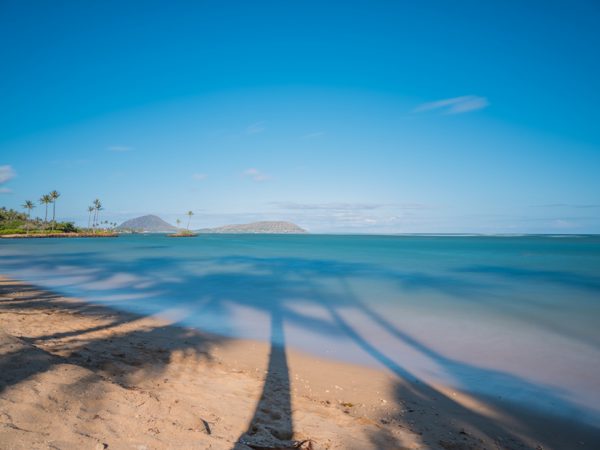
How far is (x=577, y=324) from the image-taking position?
12016 mm

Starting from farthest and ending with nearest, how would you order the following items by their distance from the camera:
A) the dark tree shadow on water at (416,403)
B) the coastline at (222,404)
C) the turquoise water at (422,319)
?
the turquoise water at (422,319), the dark tree shadow on water at (416,403), the coastline at (222,404)

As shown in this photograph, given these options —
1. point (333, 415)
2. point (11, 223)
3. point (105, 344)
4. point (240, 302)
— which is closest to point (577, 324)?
point (333, 415)

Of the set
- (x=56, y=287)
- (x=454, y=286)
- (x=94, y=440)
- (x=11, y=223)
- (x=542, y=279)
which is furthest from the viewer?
(x=11, y=223)

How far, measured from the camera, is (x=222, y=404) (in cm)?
475

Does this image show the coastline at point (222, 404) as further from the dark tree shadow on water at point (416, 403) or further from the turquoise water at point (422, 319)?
the turquoise water at point (422, 319)

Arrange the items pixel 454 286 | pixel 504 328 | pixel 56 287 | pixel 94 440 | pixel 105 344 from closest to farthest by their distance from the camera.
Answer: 1. pixel 94 440
2. pixel 105 344
3. pixel 504 328
4. pixel 56 287
5. pixel 454 286

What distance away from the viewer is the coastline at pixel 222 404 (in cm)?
345

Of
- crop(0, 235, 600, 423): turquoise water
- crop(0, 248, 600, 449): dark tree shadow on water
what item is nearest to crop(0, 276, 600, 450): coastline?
crop(0, 248, 600, 449): dark tree shadow on water

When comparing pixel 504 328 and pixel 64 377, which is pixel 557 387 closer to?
pixel 504 328

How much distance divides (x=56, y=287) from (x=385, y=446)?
1962cm

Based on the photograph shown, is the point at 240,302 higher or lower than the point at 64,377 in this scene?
lower

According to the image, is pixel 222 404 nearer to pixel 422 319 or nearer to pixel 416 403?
pixel 416 403

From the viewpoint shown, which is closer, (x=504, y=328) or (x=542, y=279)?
(x=504, y=328)

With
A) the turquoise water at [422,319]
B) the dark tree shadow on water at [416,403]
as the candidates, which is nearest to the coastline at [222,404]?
the dark tree shadow on water at [416,403]
